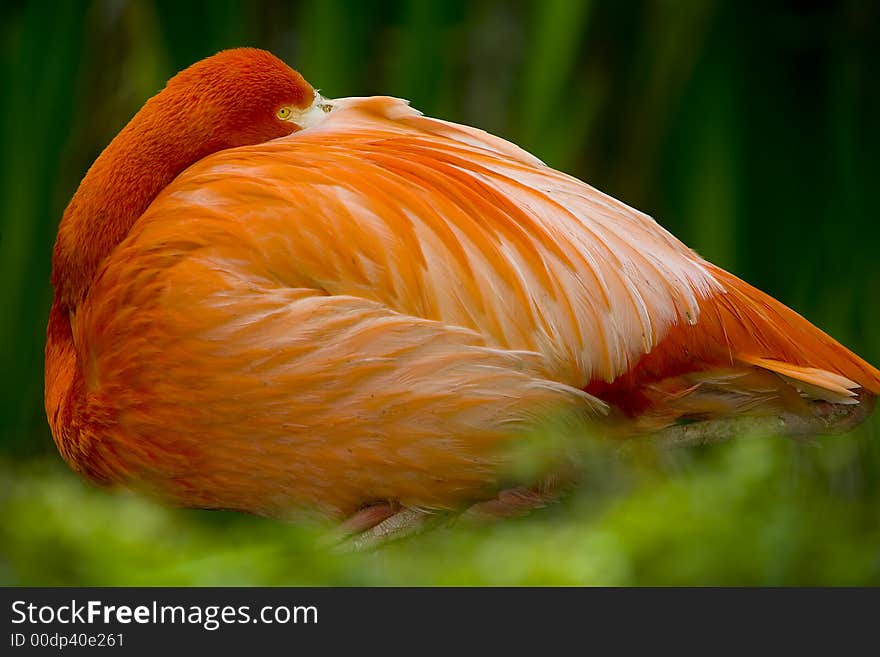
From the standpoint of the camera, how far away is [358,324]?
1334 millimetres

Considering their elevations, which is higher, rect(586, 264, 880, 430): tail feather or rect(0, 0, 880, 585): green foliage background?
rect(0, 0, 880, 585): green foliage background

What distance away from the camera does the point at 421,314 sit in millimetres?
1359

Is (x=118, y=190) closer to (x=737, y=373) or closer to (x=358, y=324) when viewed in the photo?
(x=358, y=324)

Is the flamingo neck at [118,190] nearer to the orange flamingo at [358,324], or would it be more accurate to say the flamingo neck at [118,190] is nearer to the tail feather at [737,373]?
the orange flamingo at [358,324]

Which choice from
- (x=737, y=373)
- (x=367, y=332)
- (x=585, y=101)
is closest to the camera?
(x=367, y=332)

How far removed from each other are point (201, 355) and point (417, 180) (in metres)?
0.39

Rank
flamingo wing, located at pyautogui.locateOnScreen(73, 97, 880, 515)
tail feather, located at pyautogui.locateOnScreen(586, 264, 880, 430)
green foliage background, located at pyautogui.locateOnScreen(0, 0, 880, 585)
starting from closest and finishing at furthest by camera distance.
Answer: flamingo wing, located at pyautogui.locateOnScreen(73, 97, 880, 515) → tail feather, located at pyautogui.locateOnScreen(586, 264, 880, 430) → green foliage background, located at pyautogui.locateOnScreen(0, 0, 880, 585)

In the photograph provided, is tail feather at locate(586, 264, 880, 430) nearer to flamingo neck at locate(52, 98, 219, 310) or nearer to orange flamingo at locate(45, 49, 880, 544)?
orange flamingo at locate(45, 49, 880, 544)

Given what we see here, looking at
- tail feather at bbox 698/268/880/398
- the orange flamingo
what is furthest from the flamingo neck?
tail feather at bbox 698/268/880/398

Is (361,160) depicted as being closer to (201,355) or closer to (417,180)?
(417,180)

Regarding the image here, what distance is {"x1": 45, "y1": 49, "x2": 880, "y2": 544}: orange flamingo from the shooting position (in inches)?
52.6

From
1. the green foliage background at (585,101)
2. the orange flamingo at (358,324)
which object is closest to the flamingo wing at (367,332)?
the orange flamingo at (358,324)

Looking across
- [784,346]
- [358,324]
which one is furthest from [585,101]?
[358,324]
